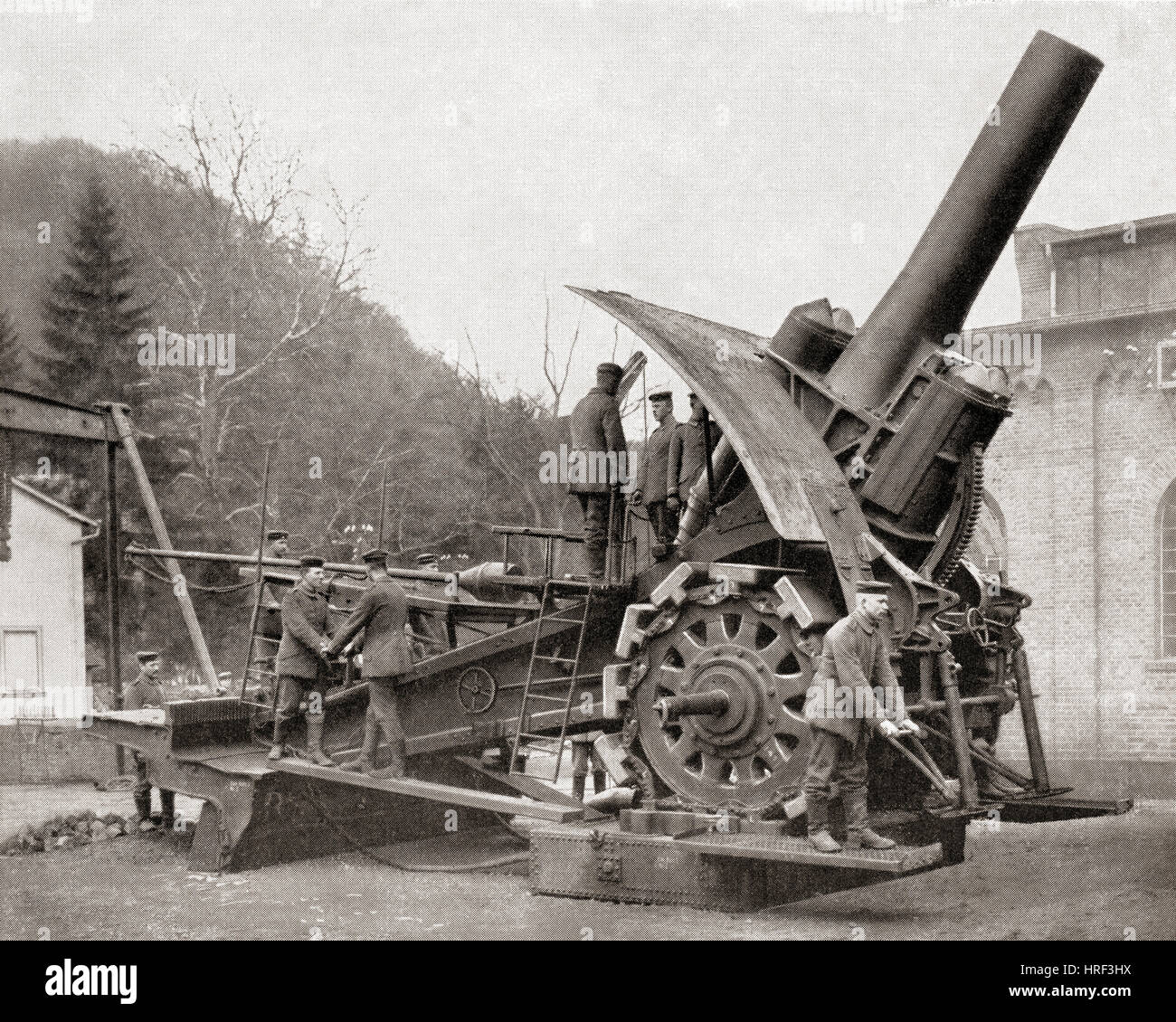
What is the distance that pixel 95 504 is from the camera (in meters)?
24.7

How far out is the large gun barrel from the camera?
27.5ft

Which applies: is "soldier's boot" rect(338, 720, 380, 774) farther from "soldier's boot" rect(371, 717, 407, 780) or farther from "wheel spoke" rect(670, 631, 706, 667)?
"wheel spoke" rect(670, 631, 706, 667)

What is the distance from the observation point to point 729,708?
8.37m

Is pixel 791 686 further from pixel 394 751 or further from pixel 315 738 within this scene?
pixel 315 738

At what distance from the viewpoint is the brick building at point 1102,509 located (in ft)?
51.5

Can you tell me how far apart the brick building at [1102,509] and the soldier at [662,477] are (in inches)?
273

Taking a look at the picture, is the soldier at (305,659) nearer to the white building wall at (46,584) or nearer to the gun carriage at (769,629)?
the gun carriage at (769,629)

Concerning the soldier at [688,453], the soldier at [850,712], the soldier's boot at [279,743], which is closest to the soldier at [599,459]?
the soldier at [688,453]

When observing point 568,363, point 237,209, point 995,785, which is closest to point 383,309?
point 237,209

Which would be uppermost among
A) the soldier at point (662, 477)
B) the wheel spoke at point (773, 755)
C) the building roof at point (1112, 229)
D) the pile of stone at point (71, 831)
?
the building roof at point (1112, 229)

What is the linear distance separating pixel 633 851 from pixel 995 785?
2772 millimetres

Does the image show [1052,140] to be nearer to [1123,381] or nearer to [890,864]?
[890,864]

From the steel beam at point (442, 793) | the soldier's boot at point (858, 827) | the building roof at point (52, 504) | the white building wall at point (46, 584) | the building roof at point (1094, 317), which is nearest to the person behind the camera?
the soldier's boot at point (858, 827)

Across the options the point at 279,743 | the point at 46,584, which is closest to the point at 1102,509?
the point at 279,743
